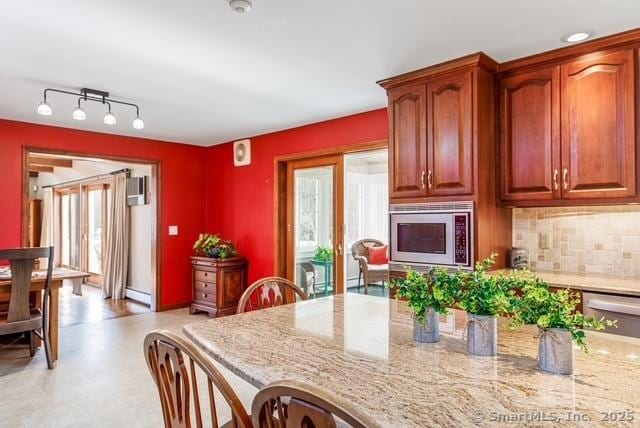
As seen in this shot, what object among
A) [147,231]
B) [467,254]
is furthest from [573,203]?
[147,231]

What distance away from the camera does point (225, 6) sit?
2.13 metres

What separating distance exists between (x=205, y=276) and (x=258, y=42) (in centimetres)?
358

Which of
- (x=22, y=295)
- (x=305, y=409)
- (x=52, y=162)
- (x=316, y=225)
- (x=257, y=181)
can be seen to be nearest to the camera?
(x=305, y=409)

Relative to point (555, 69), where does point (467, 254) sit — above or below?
below

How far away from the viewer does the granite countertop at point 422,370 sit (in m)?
0.90

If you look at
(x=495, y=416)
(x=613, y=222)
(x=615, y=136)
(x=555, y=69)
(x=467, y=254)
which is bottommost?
(x=495, y=416)

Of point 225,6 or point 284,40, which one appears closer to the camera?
point 225,6

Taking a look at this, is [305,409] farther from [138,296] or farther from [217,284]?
[138,296]

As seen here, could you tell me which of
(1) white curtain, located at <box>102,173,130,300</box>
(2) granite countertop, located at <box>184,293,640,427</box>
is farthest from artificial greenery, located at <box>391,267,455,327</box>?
(1) white curtain, located at <box>102,173,130,300</box>

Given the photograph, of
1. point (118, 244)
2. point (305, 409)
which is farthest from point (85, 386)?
point (118, 244)

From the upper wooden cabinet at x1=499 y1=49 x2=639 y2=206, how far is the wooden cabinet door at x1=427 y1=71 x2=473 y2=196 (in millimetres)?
330

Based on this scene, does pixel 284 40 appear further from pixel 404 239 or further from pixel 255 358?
pixel 255 358

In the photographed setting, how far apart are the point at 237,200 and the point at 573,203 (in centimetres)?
413

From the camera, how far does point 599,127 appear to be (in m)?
2.56
